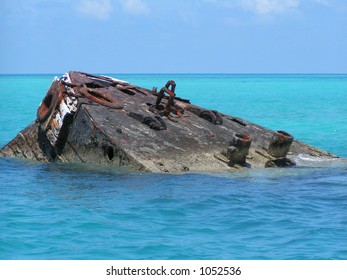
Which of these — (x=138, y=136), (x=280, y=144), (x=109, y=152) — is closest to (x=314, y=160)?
(x=280, y=144)

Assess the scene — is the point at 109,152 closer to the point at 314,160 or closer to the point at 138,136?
the point at 138,136

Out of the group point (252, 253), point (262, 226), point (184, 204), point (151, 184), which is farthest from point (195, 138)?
point (252, 253)

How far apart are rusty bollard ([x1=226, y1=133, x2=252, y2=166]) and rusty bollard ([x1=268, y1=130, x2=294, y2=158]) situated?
1146 mm

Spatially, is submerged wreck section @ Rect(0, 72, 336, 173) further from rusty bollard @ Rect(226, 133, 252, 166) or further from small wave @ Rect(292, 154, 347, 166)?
small wave @ Rect(292, 154, 347, 166)

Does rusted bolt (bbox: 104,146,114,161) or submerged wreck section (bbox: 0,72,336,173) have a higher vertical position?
submerged wreck section (bbox: 0,72,336,173)

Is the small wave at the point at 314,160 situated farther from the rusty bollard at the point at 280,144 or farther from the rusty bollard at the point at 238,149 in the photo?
the rusty bollard at the point at 238,149

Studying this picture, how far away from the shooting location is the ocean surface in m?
9.11

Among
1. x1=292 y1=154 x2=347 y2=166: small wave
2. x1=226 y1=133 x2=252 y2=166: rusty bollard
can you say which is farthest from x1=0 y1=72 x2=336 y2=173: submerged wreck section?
x1=292 y1=154 x2=347 y2=166: small wave

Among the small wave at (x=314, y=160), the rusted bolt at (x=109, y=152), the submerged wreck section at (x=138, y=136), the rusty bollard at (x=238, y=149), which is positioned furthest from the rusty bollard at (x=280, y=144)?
the rusted bolt at (x=109, y=152)

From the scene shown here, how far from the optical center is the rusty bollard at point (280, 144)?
15.0 metres

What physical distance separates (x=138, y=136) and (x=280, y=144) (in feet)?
9.27

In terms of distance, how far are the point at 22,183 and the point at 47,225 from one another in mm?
3192

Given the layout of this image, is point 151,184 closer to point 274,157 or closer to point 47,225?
point 47,225
